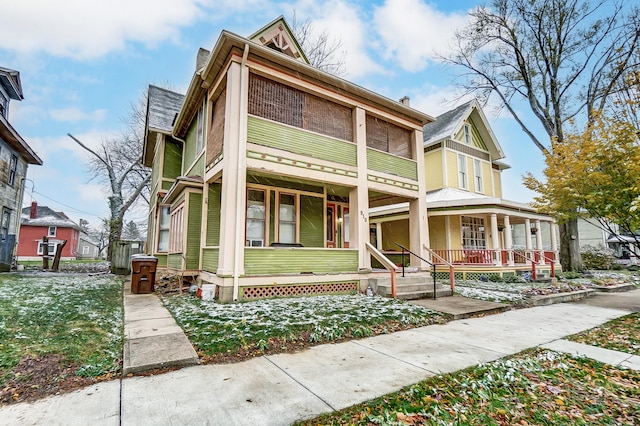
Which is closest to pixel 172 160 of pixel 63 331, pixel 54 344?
pixel 63 331

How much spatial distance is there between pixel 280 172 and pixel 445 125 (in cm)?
1285

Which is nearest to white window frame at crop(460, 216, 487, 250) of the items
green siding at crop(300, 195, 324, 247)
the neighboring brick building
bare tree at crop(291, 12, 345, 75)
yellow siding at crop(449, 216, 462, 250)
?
yellow siding at crop(449, 216, 462, 250)

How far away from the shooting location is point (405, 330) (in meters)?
5.33

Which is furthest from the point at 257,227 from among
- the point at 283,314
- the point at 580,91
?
the point at 580,91

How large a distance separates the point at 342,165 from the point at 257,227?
3267 millimetres

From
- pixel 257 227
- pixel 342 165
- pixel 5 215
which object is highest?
pixel 342 165

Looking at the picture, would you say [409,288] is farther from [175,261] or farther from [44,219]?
[44,219]

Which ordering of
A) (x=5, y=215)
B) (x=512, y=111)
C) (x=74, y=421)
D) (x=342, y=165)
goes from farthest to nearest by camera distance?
1. (x=512, y=111)
2. (x=5, y=215)
3. (x=342, y=165)
4. (x=74, y=421)

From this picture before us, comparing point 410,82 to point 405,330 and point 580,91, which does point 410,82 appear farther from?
point 405,330

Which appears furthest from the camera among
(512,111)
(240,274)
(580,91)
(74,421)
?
(512,111)

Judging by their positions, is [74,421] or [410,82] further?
[410,82]

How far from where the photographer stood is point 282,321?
5.09 meters

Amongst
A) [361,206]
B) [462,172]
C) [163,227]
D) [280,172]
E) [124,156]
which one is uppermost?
[124,156]

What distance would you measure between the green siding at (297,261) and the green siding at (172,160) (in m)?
7.60
